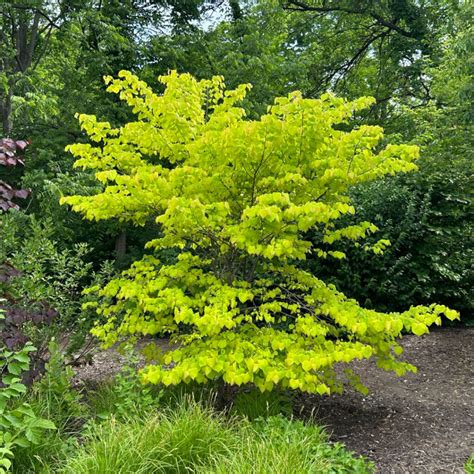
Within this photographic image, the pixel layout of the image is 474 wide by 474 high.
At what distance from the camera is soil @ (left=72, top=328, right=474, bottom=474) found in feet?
11.6

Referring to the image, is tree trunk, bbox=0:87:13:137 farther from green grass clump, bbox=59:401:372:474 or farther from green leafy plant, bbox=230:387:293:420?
green grass clump, bbox=59:401:372:474

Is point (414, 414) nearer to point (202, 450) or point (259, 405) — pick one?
point (259, 405)

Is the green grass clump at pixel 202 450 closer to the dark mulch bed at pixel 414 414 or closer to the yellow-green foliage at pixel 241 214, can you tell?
the yellow-green foliage at pixel 241 214

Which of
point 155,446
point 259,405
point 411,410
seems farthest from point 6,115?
point 411,410

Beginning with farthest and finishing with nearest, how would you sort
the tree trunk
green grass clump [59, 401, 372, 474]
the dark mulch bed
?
the tree trunk
the dark mulch bed
green grass clump [59, 401, 372, 474]

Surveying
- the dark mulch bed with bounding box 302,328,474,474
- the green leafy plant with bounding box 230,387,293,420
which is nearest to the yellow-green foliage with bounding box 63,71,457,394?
the green leafy plant with bounding box 230,387,293,420

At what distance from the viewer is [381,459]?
3.47 meters

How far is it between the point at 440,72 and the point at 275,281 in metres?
7.89

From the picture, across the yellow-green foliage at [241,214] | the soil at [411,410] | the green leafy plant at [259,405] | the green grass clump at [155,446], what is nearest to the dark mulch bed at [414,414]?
the soil at [411,410]

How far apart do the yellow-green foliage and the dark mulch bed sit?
1.46 feet

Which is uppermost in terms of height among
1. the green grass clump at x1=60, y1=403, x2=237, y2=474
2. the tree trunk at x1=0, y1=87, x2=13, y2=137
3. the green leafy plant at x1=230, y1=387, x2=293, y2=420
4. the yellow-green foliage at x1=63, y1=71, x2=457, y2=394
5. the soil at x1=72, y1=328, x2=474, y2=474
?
the tree trunk at x1=0, y1=87, x2=13, y2=137

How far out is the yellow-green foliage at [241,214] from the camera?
10.6ft

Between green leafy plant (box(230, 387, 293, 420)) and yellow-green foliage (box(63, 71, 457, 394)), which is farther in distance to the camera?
green leafy plant (box(230, 387, 293, 420))

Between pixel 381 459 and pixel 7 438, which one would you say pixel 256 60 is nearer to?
pixel 381 459
